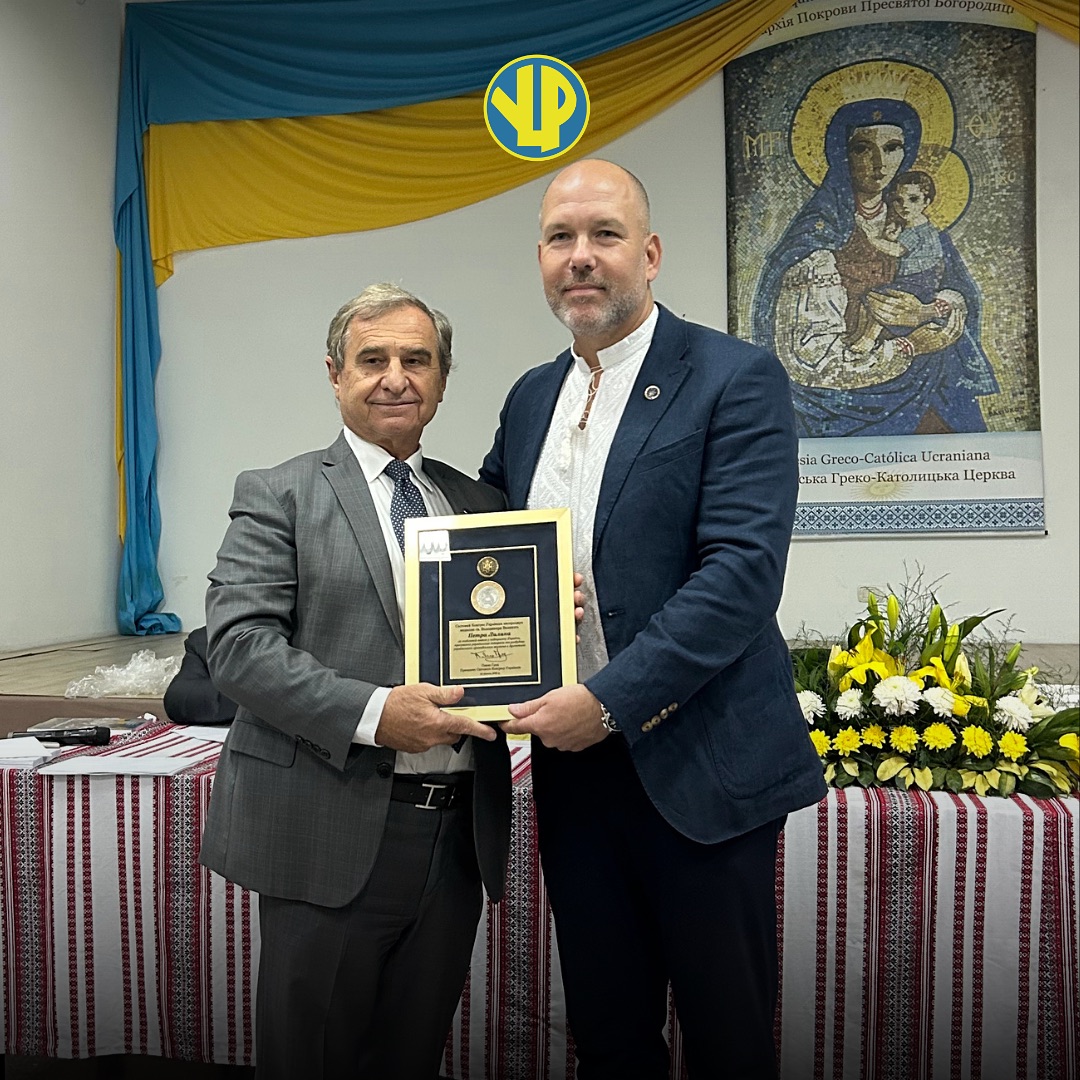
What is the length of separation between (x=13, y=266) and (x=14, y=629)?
6.66 feet

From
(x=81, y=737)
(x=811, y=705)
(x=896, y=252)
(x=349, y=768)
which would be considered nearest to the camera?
(x=349, y=768)

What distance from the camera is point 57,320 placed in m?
6.62

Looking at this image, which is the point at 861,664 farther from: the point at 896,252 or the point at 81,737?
the point at 896,252

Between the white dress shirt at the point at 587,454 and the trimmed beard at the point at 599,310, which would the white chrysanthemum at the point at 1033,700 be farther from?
the trimmed beard at the point at 599,310

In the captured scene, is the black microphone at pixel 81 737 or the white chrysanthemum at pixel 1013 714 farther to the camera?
the black microphone at pixel 81 737

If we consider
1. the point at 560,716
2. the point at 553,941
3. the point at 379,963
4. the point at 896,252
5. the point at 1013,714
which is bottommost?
the point at 553,941

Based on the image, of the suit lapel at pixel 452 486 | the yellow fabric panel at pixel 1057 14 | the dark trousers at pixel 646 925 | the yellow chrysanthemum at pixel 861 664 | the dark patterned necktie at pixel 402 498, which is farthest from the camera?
the yellow fabric panel at pixel 1057 14

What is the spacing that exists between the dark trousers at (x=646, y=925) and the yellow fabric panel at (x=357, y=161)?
18.6ft

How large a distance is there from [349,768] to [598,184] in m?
0.94

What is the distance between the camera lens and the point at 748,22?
6371mm

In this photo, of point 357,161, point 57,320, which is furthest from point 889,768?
point 57,320

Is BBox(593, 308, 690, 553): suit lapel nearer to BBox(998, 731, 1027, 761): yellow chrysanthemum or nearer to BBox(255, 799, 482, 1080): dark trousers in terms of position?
BBox(255, 799, 482, 1080): dark trousers

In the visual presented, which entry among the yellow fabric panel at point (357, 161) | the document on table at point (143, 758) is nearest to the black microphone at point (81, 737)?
the document on table at point (143, 758)

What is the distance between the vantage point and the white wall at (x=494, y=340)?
6.14 m
